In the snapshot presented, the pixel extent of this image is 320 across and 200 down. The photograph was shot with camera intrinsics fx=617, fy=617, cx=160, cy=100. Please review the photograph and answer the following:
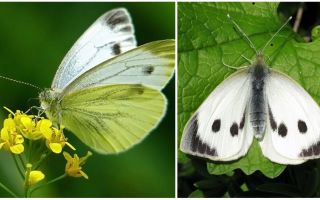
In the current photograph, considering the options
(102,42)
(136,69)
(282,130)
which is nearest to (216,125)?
(282,130)

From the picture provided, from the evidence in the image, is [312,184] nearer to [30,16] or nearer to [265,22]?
[265,22]

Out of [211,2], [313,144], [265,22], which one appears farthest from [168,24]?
[313,144]

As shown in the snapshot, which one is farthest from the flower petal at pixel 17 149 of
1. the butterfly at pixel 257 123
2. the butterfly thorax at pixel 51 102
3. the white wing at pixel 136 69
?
the butterfly at pixel 257 123

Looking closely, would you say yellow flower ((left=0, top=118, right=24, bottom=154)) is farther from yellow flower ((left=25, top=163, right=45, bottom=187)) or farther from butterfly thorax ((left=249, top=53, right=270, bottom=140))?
butterfly thorax ((left=249, top=53, right=270, bottom=140))

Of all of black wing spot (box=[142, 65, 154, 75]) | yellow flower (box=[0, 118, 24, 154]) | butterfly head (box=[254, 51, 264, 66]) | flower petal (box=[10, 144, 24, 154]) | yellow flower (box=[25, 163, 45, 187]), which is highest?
butterfly head (box=[254, 51, 264, 66])

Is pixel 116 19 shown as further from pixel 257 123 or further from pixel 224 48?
pixel 257 123

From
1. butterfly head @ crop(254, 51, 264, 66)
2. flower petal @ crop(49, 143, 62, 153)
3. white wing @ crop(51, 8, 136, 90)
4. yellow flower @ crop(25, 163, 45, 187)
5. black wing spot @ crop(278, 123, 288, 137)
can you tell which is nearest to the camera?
yellow flower @ crop(25, 163, 45, 187)

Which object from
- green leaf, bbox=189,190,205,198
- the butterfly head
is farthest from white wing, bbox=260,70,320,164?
green leaf, bbox=189,190,205,198
